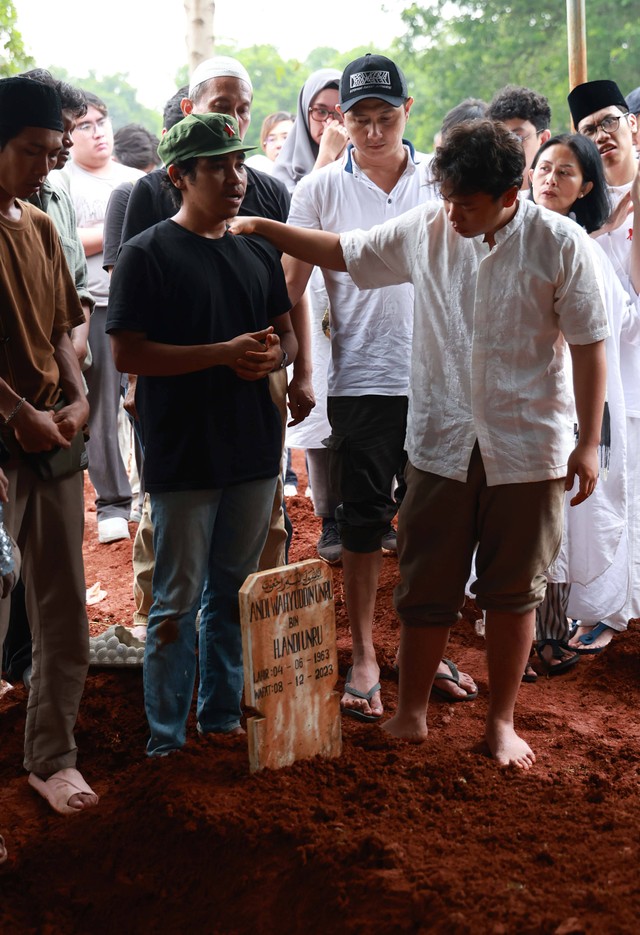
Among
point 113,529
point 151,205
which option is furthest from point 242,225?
point 113,529

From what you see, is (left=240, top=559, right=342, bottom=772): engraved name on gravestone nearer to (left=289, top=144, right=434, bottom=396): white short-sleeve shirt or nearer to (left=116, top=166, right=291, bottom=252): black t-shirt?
(left=289, top=144, right=434, bottom=396): white short-sleeve shirt

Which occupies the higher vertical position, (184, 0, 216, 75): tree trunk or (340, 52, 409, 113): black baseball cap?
(184, 0, 216, 75): tree trunk

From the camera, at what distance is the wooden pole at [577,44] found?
18.9ft

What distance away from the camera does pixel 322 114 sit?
217 inches

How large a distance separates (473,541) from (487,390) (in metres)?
0.50

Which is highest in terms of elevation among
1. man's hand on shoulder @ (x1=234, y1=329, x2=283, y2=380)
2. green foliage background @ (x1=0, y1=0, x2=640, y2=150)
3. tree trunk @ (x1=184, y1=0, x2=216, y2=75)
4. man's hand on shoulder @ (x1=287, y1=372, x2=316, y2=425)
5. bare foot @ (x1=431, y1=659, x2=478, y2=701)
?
green foliage background @ (x1=0, y1=0, x2=640, y2=150)

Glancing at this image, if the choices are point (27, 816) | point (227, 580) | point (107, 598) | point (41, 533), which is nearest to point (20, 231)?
point (41, 533)

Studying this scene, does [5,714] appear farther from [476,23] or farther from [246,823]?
[476,23]

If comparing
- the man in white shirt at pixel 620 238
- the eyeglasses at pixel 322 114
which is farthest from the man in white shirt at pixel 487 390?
the eyeglasses at pixel 322 114

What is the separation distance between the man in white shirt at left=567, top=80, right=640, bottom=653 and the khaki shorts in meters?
1.36

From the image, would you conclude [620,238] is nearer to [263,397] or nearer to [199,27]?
[263,397]

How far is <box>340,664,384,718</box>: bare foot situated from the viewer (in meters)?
3.60

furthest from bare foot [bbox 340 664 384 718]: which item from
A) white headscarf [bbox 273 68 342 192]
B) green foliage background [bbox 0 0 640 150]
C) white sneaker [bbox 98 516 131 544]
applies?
green foliage background [bbox 0 0 640 150]

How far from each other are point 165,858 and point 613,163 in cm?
357
